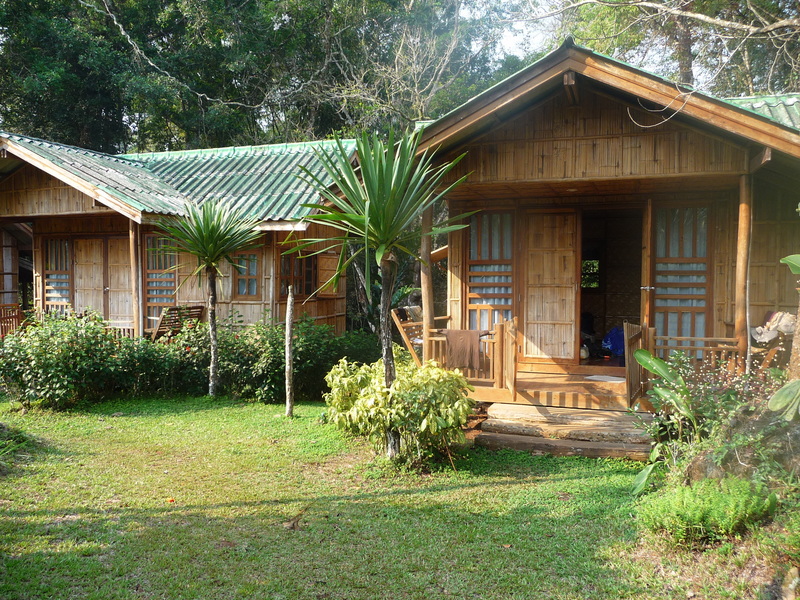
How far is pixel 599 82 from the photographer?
702 cm

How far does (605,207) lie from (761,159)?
8.68ft

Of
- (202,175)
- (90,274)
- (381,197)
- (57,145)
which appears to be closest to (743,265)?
(381,197)

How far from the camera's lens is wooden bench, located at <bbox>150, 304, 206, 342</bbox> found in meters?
10.8

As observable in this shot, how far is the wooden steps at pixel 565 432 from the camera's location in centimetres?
631

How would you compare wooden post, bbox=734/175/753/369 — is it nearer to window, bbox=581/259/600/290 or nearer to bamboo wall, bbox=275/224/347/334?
bamboo wall, bbox=275/224/347/334

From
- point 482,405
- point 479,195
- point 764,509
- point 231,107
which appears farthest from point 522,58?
point 764,509

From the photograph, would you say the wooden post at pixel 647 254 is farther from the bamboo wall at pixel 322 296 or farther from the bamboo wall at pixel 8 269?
the bamboo wall at pixel 8 269

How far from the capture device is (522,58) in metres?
20.6

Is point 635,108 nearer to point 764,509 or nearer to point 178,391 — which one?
point 764,509

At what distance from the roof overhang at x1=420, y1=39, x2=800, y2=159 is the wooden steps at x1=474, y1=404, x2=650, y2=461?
10.4 ft

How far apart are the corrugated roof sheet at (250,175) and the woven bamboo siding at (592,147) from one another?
404 cm

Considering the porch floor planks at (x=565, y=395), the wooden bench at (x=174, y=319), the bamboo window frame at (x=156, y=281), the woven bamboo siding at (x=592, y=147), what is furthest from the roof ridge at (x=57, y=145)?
the porch floor planks at (x=565, y=395)

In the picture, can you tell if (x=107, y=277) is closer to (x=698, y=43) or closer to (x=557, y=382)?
(x=557, y=382)

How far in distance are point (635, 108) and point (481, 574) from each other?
5459 mm
